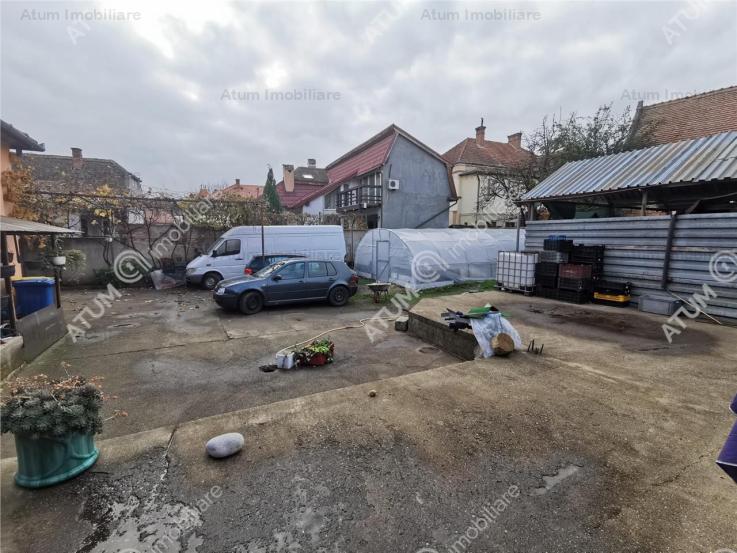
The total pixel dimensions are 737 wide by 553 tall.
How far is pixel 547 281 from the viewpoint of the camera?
369 inches

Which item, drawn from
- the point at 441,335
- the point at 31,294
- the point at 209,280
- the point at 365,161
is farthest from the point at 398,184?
the point at 31,294

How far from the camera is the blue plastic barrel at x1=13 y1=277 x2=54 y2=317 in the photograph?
6.51m

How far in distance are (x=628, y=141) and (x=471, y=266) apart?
9776 mm

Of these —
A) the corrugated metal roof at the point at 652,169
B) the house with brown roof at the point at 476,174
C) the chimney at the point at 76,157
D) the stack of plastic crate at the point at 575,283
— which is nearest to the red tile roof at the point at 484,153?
the house with brown roof at the point at 476,174

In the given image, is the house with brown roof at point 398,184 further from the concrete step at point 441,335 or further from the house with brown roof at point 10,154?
the house with brown roof at point 10,154

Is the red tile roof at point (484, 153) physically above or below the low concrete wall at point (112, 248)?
above

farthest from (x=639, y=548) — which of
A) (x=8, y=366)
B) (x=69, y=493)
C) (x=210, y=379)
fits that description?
(x=8, y=366)

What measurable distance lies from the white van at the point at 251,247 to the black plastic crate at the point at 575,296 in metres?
8.21

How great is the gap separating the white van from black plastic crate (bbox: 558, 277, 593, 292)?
26.8 feet

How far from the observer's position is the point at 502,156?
85.4ft

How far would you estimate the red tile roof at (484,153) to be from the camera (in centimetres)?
2470

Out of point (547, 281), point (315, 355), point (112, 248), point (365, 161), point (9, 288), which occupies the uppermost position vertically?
point (365, 161)

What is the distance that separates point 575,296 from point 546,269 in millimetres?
1079

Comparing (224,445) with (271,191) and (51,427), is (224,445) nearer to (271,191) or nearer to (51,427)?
(51,427)
